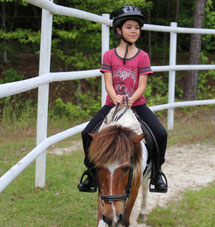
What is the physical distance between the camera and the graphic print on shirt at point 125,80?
3.03m

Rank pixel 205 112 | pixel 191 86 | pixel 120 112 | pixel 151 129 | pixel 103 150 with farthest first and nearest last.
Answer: pixel 191 86 → pixel 205 112 → pixel 151 129 → pixel 120 112 → pixel 103 150

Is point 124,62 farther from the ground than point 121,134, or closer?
farther from the ground

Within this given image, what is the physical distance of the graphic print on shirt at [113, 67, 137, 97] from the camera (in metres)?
3.03

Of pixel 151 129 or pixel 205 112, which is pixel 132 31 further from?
pixel 205 112

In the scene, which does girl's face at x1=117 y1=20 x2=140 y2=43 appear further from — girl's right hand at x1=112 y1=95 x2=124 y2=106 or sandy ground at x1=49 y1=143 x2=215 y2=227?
sandy ground at x1=49 y1=143 x2=215 y2=227

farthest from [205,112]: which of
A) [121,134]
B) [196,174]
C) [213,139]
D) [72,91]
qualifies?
[121,134]

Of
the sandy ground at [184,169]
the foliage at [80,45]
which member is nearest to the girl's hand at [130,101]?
the sandy ground at [184,169]

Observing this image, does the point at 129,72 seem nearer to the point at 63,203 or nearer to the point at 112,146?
the point at 112,146

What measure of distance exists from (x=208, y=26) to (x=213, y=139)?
7.26 meters

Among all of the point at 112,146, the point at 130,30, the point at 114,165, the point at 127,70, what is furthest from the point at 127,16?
the point at 114,165

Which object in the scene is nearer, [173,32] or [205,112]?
[173,32]

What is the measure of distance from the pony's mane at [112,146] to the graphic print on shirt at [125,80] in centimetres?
73

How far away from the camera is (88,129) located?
3049mm

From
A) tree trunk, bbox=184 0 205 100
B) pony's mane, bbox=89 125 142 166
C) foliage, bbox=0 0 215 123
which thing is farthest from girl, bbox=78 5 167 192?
tree trunk, bbox=184 0 205 100
